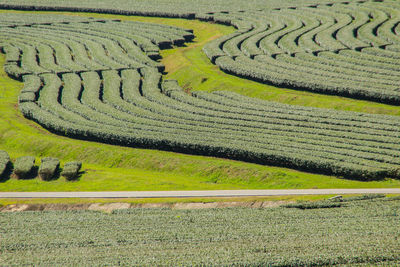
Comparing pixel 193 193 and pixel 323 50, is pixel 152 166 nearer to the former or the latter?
pixel 193 193

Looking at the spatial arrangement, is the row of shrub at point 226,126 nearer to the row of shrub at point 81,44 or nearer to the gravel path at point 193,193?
the gravel path at point 193,193

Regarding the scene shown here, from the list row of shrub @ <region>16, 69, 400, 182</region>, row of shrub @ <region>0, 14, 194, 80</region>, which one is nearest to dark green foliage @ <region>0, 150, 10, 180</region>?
row of shrub @ <region>16, 69, 400, 182</region>

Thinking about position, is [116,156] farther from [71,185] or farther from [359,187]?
[359,187]

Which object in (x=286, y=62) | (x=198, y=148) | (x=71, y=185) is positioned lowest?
(x=71, y=185)

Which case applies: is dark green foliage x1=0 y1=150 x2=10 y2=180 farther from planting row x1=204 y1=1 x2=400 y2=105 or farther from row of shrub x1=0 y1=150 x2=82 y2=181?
planting row x1=204 y1=1 x2=400 y2=105

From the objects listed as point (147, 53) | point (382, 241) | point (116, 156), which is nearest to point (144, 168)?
point (116, 156)

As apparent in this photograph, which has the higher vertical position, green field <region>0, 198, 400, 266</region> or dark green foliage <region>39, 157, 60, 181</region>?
green field <region>0, 198, 400, 266</region>
